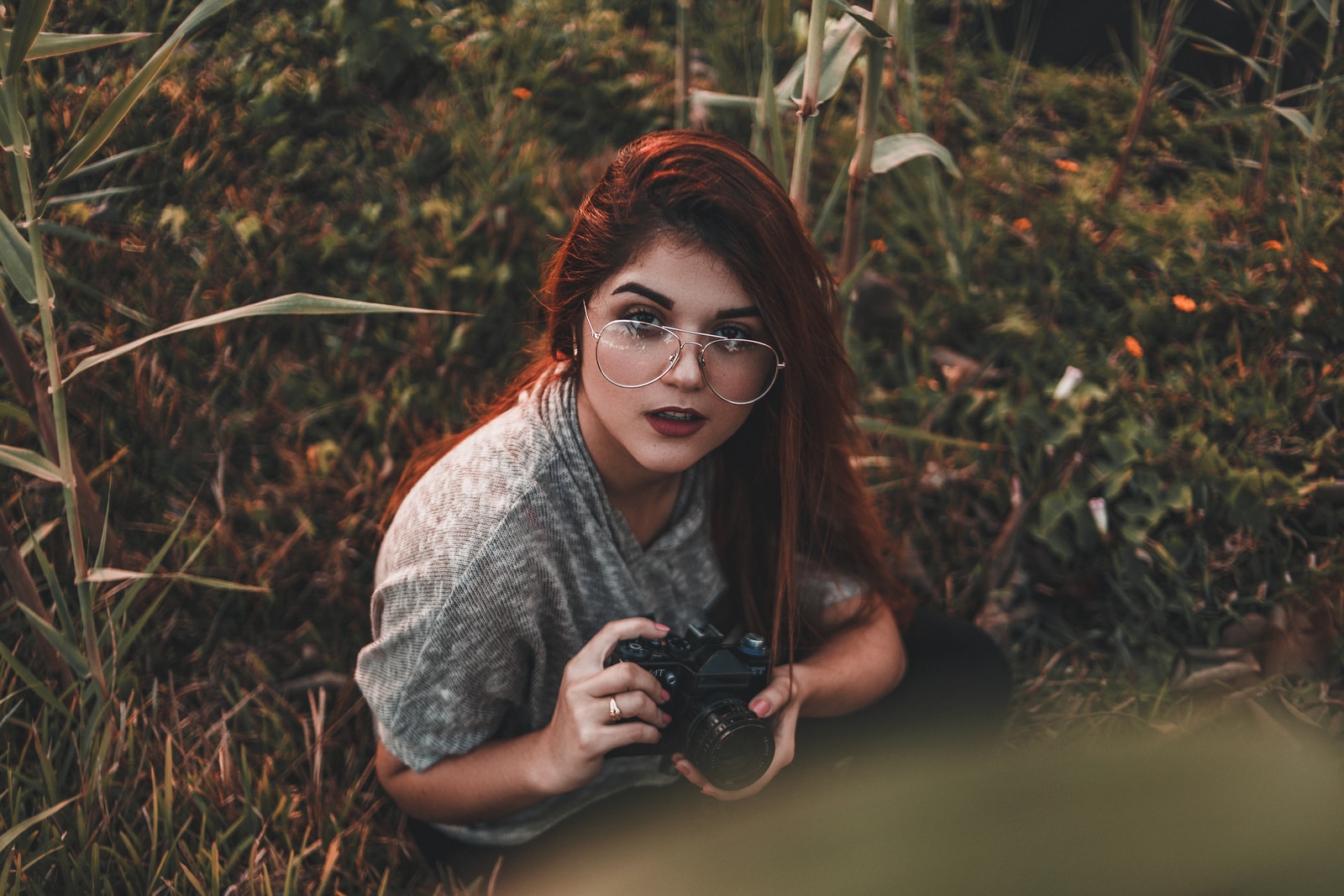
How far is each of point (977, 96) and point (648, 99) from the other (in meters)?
0.87

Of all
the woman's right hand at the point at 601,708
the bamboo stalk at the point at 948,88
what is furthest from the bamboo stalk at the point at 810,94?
the bamboo stalk at the point at 948,88

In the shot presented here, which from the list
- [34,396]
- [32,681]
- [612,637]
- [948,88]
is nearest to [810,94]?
[612,637]

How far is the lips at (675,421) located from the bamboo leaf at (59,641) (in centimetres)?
71

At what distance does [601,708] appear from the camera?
96 centimetres

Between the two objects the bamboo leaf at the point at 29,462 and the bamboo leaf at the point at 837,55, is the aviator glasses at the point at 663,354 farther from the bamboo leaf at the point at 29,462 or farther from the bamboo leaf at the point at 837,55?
the bamboo leaf at the point at 29,462

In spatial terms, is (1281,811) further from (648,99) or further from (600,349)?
(648,99)

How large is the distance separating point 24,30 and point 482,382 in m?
1.12

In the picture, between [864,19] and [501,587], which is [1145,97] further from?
[501,587]

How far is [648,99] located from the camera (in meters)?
2.31

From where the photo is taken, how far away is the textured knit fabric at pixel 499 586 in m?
0.99

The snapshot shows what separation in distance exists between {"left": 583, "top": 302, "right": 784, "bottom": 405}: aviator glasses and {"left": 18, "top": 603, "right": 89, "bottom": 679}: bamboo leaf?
687mm

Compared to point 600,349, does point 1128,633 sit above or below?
below

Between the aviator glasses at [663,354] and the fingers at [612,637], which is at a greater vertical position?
the aviator glasses at [663,354]

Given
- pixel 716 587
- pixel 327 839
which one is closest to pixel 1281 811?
pixel 716 587
